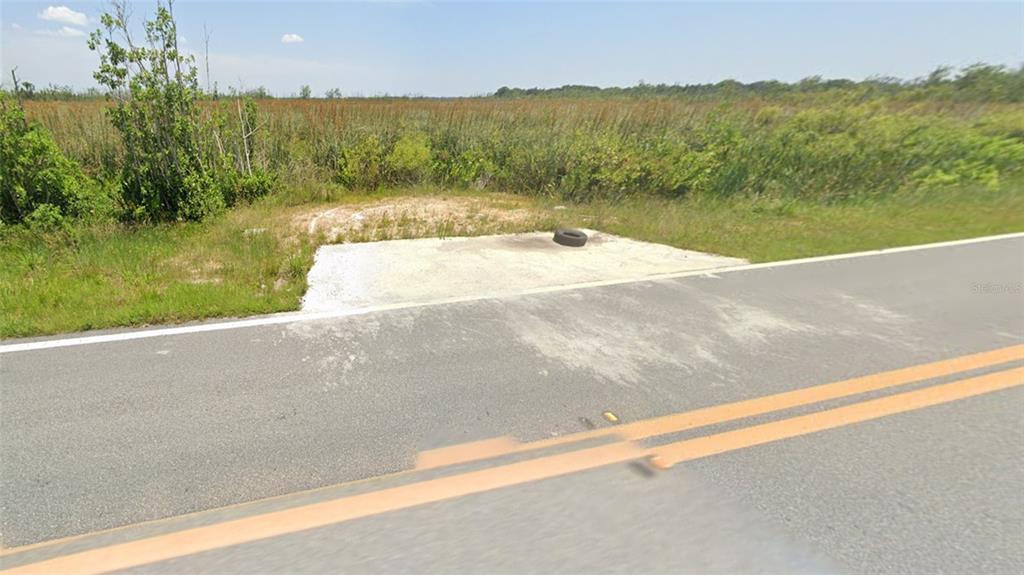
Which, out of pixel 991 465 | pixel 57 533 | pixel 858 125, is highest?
pixel 858 125

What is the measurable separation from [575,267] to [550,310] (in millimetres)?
1734

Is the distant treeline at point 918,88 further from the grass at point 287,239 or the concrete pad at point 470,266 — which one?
the concrete pad at point 470,266

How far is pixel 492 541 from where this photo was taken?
86.7 inches

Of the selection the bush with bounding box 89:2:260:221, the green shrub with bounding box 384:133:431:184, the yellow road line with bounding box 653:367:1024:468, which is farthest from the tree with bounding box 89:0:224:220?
the yellow road line with bounding box 653:367:1024:468

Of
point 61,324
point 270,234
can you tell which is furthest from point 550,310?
point 270,234

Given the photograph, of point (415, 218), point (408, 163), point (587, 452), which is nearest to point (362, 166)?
point (408, 163)

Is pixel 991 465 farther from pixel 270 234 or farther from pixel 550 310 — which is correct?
pixel 270 234

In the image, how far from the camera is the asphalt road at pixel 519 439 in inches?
85.8

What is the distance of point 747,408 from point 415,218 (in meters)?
6.90

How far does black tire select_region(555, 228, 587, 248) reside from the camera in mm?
7604

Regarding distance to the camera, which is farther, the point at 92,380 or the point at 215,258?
the point at 215,258

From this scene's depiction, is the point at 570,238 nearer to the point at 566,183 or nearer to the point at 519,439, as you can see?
the point at 566,183

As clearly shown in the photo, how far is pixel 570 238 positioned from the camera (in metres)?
7.63

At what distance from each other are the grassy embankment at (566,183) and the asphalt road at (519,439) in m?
1.55
